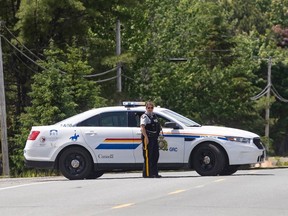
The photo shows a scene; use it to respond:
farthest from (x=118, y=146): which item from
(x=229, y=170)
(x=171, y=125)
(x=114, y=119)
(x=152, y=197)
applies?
(x=152, y=197)

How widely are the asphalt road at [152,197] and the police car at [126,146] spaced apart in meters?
0.89

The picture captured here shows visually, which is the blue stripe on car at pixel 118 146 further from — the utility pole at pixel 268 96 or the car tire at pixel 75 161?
the utility pole at pixel 268 96

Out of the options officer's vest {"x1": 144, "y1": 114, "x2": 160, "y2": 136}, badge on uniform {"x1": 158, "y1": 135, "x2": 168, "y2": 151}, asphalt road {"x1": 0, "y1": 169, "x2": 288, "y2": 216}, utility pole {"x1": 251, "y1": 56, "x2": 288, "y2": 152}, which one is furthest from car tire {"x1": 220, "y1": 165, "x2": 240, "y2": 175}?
utility pole {"x1": 251, "y1": 56, "x2": 288, "y2": 152}

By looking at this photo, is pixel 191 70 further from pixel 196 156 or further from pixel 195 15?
pixel 196 156

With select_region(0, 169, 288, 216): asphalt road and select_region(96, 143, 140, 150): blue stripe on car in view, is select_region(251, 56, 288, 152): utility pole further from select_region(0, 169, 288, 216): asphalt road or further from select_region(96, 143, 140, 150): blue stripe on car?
select_region(0, 169, 288, 216): asphalt road

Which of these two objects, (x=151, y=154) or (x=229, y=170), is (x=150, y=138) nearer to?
(x=151, y=154)

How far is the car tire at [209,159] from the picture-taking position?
727 inches

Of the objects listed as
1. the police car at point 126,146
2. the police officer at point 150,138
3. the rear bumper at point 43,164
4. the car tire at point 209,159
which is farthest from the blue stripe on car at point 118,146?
the car tire at point 209,159

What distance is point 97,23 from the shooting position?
41.5m

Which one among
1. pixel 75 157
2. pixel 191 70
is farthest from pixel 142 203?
pixel 191 70

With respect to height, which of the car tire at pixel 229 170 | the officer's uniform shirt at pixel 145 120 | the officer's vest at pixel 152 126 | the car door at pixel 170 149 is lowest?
the car tire at pixel 229 170

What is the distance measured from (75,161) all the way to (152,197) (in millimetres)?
5195

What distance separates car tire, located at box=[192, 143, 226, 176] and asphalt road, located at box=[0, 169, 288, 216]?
0.73 m

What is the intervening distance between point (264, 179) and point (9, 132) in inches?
852
